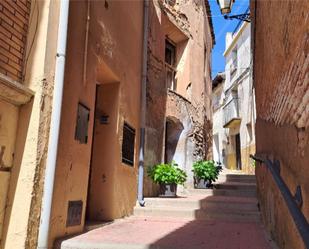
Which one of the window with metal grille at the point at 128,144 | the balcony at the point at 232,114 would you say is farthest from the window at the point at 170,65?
the balcony at the point at 232,114

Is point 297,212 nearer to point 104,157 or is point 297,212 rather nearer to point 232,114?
point 104,157

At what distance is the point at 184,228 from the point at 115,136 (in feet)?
6.08

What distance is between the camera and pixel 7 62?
386 centimetres

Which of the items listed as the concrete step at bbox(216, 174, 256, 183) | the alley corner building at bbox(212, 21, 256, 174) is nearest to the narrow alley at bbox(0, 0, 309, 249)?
the concrete step at bbox(216, 174, 256, 183)

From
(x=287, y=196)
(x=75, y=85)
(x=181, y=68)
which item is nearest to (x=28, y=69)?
(x=75, y=85)

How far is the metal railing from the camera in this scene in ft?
68.9

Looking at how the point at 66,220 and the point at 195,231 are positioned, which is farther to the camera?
the point at 195,231

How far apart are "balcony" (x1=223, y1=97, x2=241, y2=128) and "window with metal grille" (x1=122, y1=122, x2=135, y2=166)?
46.9ft

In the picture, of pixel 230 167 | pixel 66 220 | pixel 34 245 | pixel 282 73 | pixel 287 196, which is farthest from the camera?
pixel 230 167

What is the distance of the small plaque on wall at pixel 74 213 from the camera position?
14.9 ft

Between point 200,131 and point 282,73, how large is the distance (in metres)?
7.52

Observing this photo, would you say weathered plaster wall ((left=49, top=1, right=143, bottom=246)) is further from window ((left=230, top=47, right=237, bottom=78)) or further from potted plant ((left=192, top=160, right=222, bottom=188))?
window ((left=230, top=47, right=237, bottom=78))

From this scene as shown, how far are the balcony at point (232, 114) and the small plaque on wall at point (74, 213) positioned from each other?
16.8 metres

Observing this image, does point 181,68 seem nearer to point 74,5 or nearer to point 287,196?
point 74,5
